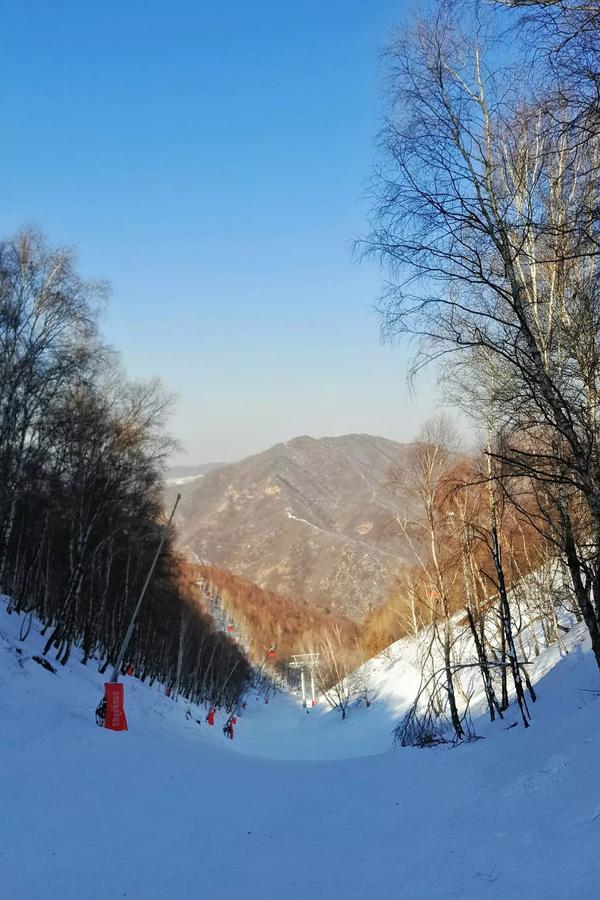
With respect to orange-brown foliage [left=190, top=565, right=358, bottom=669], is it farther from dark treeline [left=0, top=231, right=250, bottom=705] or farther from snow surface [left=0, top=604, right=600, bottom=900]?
snow surface [left=0, top=604, right=600, bottom=900]

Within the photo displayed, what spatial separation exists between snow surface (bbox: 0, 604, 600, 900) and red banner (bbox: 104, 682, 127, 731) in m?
0.56

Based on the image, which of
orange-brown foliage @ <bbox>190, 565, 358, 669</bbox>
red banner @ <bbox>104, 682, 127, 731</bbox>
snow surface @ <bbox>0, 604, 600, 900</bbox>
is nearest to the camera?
snow surface @ <bbox>0, 604, 600, 900</bbox>

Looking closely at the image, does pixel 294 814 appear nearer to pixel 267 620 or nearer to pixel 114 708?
pixel 114 708

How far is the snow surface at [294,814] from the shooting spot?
442cm

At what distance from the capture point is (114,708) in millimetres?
12141

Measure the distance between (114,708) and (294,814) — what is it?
5970mm

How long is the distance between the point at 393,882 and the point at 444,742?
7944 millimetres

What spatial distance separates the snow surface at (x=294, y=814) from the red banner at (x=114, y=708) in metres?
0.56

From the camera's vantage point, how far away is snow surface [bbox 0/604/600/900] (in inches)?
174

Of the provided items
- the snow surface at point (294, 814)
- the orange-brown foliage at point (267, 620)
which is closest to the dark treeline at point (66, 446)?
the snow surface at point (294, 814)

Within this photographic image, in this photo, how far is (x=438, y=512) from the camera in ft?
47.7

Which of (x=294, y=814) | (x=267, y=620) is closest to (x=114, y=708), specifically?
(x=294, y=814)

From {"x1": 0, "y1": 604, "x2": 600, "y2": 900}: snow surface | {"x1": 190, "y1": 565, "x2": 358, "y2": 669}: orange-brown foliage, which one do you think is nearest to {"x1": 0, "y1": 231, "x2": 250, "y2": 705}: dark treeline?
{"x1": 0, "y1": 604, "x2": 600, "y2": 900}: snow surface

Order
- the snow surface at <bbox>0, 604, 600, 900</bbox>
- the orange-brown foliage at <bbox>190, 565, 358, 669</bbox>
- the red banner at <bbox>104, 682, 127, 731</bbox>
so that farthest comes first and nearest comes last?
1. the orange-brown foliage at <bbox>190, 565, 358, 669</bbox>
2. the red banner at <bbox>104, 682, 127, 731</bbox>
3. the snow surface at <bbox>0, 604, 600, 900</bbox>
